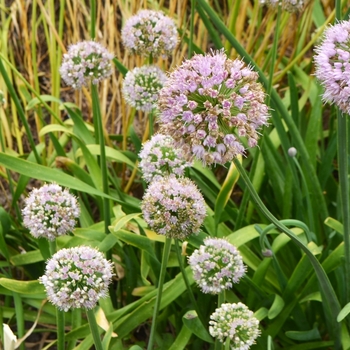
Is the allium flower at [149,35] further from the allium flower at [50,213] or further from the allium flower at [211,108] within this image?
the allium flower at [211,108]

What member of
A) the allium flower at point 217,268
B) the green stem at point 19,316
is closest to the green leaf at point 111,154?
the green stem at point 19,316

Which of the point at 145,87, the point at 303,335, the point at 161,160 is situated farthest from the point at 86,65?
the point at 303,335

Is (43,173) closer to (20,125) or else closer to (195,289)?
(195,289)

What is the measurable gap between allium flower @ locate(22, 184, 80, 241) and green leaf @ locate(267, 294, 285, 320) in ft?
2.59

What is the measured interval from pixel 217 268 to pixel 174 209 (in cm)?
26

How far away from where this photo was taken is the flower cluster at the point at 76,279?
157cm

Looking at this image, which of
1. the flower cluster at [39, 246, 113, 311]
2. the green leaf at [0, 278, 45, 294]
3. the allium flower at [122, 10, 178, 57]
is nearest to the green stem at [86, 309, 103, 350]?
the flower cluster at [39, 246, 113, 311]

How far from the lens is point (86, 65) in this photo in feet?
7.29

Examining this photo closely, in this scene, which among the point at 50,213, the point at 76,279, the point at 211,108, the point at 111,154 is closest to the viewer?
the point at 211,108

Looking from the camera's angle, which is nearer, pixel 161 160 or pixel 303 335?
pixel 161 160

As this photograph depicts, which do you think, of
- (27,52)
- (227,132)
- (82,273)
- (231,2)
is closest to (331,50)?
(227,132)

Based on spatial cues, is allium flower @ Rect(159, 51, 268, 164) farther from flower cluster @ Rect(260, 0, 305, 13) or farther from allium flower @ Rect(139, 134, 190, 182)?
flower cluster @ Rect(260, 0, 305, 13)

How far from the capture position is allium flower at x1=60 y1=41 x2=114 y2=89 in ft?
7.30

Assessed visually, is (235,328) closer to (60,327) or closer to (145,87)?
(60,327)
